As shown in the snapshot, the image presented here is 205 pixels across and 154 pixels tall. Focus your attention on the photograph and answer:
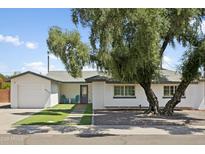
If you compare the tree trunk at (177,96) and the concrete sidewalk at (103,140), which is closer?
the concrete sidewalk at (103,140)

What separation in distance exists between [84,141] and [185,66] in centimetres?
1158

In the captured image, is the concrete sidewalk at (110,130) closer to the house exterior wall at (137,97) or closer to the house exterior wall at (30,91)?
the house exterior wall at (137,97)

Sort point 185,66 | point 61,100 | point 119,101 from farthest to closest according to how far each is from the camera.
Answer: point 61,100
point 119,101
point 185,66

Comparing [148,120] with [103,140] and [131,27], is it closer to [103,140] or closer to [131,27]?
[131,27]

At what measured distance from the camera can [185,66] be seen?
21750 mm

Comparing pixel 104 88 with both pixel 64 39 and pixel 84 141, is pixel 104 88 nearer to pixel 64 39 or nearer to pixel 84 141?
pixel 64 39

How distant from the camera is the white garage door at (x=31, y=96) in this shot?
30766mm

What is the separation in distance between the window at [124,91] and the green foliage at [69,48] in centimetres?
541

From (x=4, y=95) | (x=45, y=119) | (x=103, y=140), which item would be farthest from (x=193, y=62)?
(x=4, y=95)

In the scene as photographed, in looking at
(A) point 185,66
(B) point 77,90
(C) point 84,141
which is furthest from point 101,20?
(B) point 77,90

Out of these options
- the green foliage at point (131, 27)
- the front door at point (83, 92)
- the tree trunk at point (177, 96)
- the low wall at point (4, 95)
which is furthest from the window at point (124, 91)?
the low wall at point (4, 95)

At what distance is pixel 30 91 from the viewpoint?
30.9 m

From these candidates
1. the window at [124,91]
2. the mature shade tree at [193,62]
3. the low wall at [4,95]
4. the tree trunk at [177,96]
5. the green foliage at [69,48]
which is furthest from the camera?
the low wall at [4,95]
